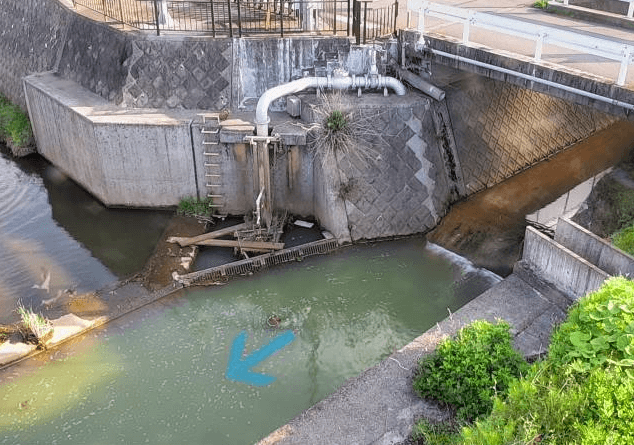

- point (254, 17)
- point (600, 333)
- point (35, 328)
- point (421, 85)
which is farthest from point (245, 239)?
point (600, 333)

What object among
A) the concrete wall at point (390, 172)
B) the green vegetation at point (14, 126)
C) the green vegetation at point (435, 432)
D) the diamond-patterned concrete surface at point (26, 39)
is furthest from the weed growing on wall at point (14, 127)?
the green vegetation at point (435, 432)

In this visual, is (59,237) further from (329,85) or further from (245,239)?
(329,85)

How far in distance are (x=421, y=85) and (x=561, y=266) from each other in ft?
21.5

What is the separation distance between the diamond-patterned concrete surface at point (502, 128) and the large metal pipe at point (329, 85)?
188 centimetres

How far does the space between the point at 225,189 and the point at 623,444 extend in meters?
12.0

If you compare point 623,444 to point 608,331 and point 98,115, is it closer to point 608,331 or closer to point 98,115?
point 608,331

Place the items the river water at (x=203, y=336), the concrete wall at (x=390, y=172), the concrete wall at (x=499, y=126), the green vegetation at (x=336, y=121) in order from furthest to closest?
the concrete wall at (x=499, y=126) → the concrete wall at (x=390, y=172) → the green vegetation at (x=336, y=121) → the river water at (x=203, y=336)

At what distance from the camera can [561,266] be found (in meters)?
11.0

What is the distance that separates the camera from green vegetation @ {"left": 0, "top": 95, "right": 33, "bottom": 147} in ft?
65.8

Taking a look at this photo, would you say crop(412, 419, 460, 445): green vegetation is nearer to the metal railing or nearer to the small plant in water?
the small plant in water

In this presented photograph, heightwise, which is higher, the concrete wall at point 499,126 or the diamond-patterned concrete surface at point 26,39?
the diamond-patterned concrete surface at point 26,39

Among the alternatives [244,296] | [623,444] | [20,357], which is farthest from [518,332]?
[20,357]

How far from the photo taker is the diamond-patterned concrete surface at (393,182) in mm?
15023

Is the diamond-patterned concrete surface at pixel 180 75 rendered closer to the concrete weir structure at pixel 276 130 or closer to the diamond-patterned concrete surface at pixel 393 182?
the concrete weir structure at pixel 276 130
